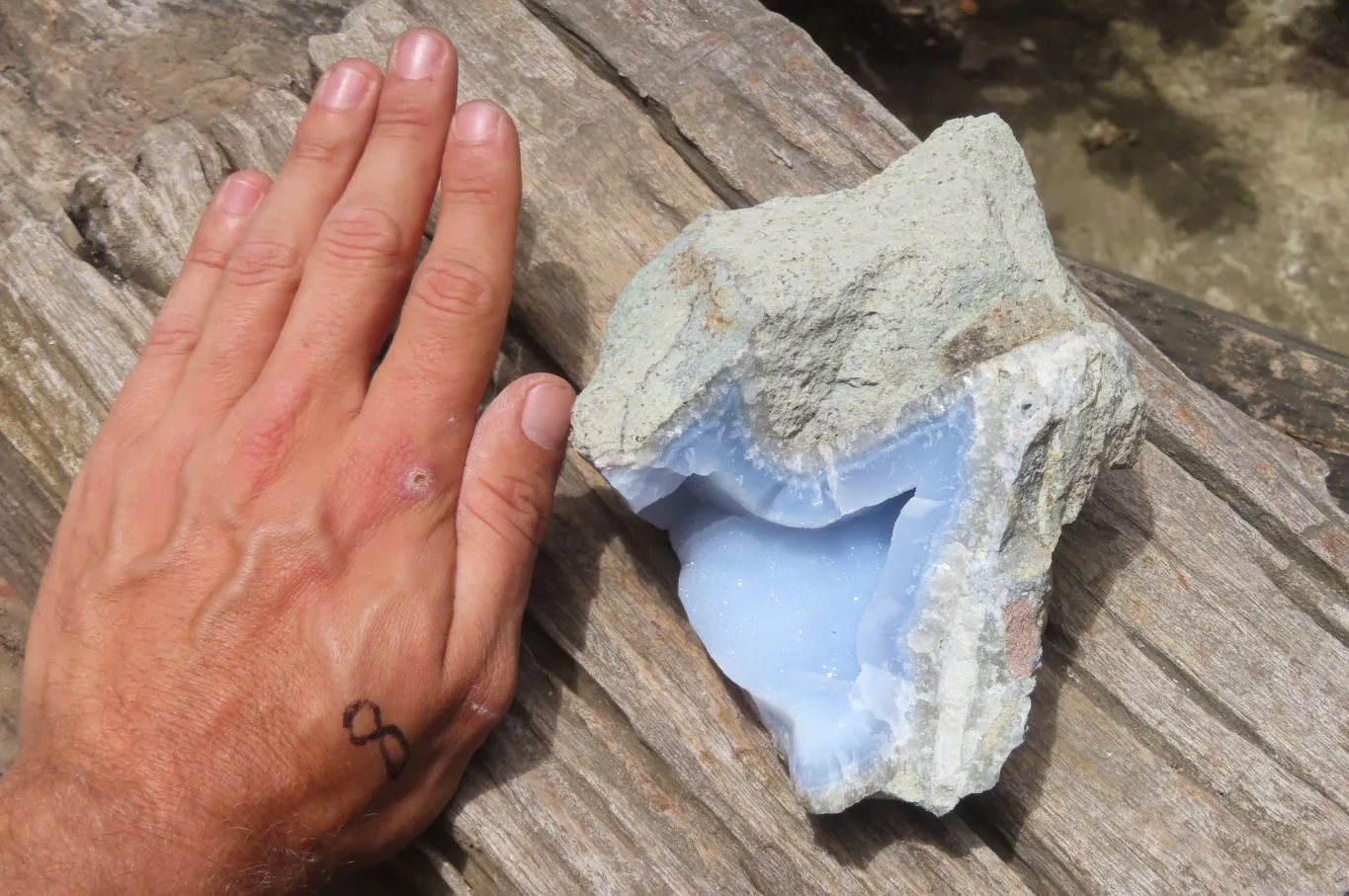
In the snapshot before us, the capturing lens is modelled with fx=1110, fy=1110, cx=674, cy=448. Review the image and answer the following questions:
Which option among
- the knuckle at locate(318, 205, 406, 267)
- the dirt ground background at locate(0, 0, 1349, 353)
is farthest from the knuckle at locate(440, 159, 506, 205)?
the dirt ground background at locate(0, 0, 1349, 353)

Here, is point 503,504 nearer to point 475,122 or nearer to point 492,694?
point 492,694

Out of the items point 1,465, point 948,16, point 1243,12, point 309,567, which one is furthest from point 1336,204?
point 1,465

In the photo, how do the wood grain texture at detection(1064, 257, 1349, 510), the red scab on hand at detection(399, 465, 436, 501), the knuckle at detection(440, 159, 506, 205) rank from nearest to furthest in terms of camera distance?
the red scab on hand at detection(399, 465, 436, 501)
the knuckle at detection(440, 159, 506, 205)
the wood grain texture at detection(1064, 257, 1349, 510)

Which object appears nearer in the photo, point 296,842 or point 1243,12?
point 296,842

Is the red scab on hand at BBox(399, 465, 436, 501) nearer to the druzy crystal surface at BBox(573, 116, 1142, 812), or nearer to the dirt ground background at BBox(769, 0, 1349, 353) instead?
the druzy crystal surface at BBox(573, 116, 1142, 812)

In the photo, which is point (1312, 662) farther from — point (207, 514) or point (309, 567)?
point (207, 514)

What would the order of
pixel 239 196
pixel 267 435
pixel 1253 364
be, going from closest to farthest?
pixel 267 435 → pixel 239 196 → pixel 1253 364

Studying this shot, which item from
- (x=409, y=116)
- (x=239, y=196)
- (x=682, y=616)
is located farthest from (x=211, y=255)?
(x=682, y=616)
